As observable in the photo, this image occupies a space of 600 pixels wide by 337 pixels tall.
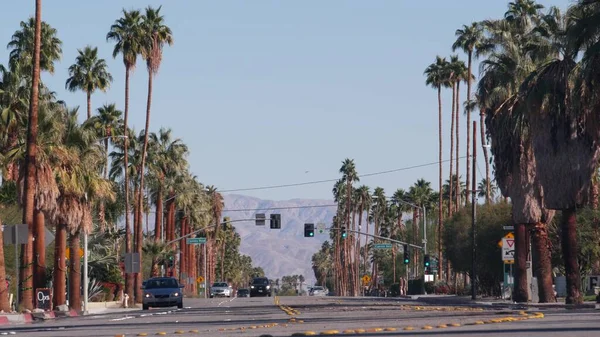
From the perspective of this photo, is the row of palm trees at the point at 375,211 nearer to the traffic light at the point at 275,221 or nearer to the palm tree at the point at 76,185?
the traffic light at the point at 275,221

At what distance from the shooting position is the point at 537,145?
45.6m

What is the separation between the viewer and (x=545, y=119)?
45000 millimetres

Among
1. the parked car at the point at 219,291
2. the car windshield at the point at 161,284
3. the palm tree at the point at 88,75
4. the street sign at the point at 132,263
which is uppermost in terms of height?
the palm tree at the point at 88,75

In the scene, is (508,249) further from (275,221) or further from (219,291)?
(219,291)

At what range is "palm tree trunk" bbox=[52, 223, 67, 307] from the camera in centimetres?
5116

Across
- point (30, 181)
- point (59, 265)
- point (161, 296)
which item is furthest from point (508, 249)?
point (30, 181)

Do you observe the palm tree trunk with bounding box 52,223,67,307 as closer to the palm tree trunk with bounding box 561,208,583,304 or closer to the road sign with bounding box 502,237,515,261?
the road sign with bounding box 502,237,515,261

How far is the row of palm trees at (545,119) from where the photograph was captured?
4066 centimetres

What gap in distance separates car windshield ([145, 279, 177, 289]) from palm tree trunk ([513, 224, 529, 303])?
1697 cm

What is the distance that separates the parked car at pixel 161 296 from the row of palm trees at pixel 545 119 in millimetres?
16604

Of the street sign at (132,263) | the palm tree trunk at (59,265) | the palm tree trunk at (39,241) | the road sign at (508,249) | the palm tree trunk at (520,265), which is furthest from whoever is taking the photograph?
the street sign at (132,263)

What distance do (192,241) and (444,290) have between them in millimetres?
21121

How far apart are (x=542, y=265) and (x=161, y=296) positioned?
1878 centimetres

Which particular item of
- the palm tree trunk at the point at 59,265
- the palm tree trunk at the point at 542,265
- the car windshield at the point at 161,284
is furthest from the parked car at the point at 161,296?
the palm tree trunk at the point at 542,265
